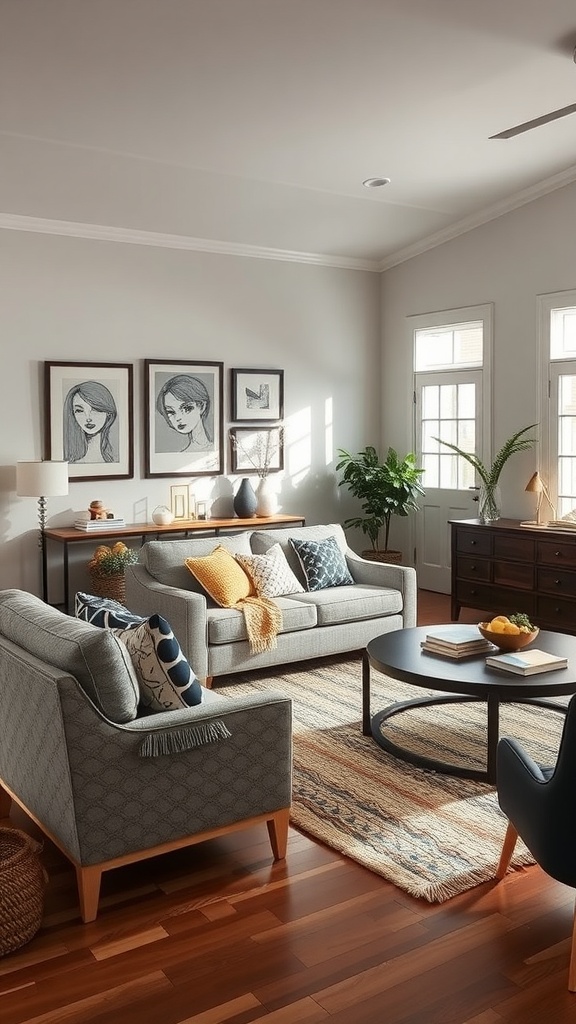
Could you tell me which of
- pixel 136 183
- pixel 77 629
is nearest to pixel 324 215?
pixel 136 183

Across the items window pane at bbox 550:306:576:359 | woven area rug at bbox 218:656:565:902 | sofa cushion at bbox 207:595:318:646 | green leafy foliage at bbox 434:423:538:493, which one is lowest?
woven area rug at bbox 218:656:565:902

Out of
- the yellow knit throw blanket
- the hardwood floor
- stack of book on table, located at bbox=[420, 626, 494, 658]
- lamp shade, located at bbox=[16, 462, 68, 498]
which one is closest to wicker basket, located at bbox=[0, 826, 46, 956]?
the hardwood floor

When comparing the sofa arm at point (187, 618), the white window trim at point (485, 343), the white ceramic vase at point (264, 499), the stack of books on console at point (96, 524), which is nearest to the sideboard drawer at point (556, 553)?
the white window trim at point (485, 343)

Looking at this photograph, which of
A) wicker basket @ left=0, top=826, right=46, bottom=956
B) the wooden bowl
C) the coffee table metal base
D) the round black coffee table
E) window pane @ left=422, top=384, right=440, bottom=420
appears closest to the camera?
wicker basket @ left=0, top=826, right=46, bottom=956

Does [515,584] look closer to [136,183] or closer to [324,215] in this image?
[324,215]

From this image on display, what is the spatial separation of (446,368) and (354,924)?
18.7 feet

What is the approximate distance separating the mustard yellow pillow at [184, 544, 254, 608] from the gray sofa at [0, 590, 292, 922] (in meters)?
2.06

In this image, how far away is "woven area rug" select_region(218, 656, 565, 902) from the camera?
10.1 ft

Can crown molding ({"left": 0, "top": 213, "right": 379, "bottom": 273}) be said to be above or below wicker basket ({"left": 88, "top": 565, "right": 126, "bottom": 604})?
above

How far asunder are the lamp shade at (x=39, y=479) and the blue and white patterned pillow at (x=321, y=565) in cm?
166

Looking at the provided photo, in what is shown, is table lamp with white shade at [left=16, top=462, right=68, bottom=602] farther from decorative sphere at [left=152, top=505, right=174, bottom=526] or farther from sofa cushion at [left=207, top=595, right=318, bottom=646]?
sofa cushion at [left=207, top=595, right=318, bottom=646]

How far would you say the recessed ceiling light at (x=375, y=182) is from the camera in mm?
6410

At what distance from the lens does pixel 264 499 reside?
7500mm

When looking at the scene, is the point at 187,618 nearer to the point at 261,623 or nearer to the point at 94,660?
the point at 261,623
